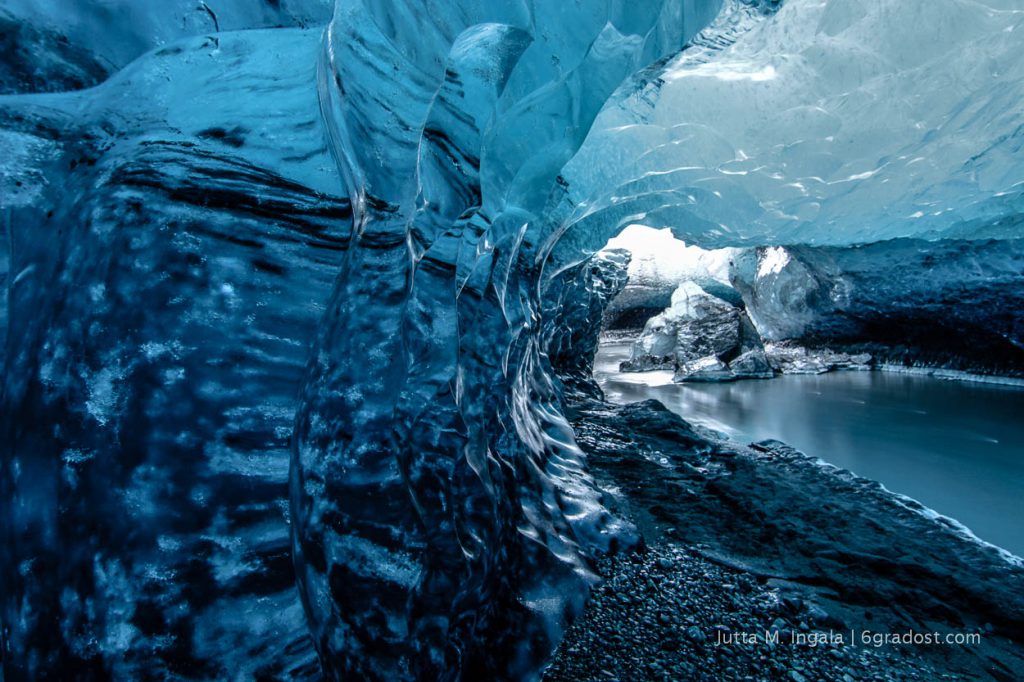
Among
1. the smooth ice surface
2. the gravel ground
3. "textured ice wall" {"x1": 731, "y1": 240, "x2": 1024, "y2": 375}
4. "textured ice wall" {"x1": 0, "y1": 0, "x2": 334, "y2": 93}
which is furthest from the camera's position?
"textured ice wall" {"x1": 731, "y1": 240, "x2": 1024, "y2": 375}

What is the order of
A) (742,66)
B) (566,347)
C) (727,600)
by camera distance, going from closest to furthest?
(727,600), (742,66), (566,347)

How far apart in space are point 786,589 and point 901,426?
9.63 feet

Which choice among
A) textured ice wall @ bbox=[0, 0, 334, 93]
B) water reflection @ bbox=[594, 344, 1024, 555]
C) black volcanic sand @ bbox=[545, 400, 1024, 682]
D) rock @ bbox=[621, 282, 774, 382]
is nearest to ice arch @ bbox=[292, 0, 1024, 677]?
black volcanic sand @ bbox=[545, 400, 1024, 682]

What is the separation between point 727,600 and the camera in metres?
1.25

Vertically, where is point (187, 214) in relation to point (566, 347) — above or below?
above

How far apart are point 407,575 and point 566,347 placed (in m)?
4.86

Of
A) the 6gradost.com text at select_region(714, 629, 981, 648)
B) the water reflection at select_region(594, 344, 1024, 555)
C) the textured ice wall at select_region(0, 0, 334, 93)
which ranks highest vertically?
the textured ice wall at select_region(0, 0, 334, 93)

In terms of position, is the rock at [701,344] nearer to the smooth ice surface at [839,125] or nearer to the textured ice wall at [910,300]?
the textured ice wall at [910,300]

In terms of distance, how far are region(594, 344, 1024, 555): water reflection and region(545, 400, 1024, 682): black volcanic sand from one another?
369 mm

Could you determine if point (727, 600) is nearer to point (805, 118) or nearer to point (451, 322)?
point (451, 322)

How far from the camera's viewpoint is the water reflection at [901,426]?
82.9 inches

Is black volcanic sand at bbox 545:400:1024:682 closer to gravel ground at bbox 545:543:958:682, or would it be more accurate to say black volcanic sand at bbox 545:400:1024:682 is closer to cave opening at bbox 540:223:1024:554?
gravel ground at bbox 545:543:958:682

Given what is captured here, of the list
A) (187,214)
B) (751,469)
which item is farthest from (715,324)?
(187,214)

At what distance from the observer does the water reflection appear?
2105 mm
